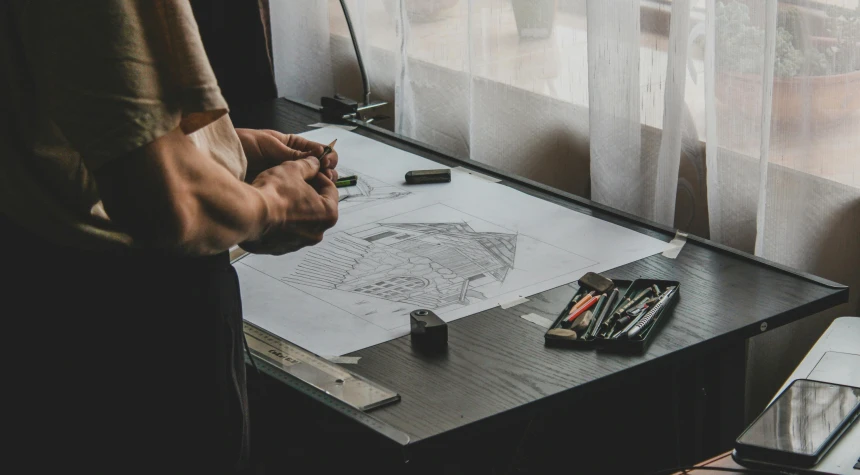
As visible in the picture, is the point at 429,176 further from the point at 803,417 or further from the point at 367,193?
the point at 803,417

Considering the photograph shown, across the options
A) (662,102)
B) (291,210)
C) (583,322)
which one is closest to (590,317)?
(583,322)

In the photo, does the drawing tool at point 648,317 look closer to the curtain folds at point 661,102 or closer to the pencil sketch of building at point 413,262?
the pencil sketch of building at point 413,262

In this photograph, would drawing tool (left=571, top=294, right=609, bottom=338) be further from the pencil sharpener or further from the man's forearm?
the man's forearm

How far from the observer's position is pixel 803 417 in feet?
3.58

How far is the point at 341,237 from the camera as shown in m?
1.64

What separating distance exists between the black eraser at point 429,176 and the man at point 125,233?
0.67 m

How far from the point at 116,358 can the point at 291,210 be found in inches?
8.7

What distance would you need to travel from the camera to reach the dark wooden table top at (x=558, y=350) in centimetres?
115

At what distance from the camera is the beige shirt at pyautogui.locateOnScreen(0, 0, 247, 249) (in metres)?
0.79

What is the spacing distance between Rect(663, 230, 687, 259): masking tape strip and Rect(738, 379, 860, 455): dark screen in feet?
1.18

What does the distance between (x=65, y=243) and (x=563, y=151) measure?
1.43 metres

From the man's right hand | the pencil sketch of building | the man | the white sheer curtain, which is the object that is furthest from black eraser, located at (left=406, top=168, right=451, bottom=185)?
the man's right hand

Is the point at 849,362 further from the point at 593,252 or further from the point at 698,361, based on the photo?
the point at 593,252

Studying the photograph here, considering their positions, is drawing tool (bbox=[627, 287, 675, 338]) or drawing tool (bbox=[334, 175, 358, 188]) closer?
drawing tool (bbox=[627, 287, 675, 338])
